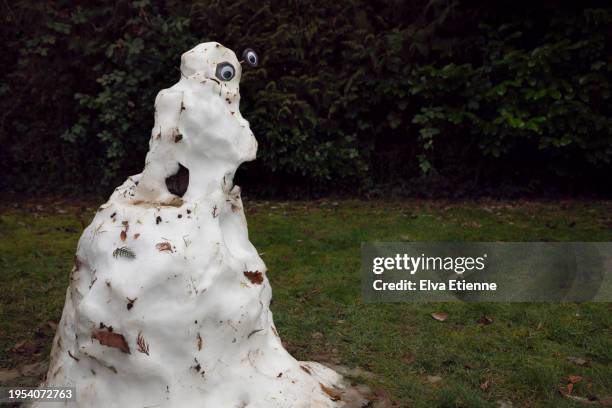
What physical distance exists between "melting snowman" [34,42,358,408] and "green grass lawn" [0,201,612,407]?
1.05 metres

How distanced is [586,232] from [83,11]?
738 centimetres

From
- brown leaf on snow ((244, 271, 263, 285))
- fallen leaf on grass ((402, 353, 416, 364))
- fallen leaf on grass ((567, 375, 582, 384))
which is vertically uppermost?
brown leaf on snow ((244, 271, 263, 285))

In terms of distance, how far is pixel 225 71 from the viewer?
11.3ft

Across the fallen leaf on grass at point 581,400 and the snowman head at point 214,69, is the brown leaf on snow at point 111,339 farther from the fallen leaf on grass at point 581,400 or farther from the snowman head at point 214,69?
the fallen leaf on grass at point 581,400

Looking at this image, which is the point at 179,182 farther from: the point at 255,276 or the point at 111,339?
the point at 111,339

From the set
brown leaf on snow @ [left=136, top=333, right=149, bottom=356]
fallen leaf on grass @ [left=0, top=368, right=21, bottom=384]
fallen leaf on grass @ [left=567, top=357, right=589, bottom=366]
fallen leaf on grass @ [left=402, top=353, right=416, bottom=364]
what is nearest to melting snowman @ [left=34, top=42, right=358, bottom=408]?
brown leaf on snow @ [left=136, top=333, right=149, bottom=356]

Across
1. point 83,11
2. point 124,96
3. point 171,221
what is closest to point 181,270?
point 171,221

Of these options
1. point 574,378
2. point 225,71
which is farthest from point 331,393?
point 225,71

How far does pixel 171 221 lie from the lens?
3123 mm

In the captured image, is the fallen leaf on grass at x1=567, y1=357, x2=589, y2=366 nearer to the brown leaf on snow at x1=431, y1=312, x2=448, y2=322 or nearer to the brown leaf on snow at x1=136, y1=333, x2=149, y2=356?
the brown leaf on snow at x1=431, y1=312, x2=448, y2=322

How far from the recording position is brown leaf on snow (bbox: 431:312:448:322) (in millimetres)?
5148

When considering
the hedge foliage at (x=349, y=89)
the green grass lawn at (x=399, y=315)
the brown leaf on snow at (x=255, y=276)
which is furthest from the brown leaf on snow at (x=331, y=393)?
the hedge foliage at (x=349, y=89)

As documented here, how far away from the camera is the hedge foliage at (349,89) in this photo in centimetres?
878

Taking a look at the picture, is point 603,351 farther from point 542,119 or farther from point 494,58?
point 494,58
